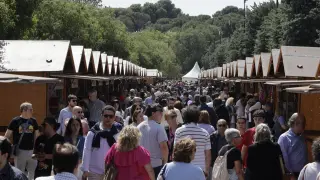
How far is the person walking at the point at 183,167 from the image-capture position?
6.83 m

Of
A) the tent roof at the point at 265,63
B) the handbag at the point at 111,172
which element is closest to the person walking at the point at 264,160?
the handbag at the point at 111,172

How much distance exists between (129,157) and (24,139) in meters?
4.03

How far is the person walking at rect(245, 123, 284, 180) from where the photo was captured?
8.73 m

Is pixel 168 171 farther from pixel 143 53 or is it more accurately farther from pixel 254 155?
pixel 143 53

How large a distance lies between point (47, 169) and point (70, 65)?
12933 millimetres

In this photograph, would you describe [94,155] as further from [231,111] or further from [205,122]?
[231,111]

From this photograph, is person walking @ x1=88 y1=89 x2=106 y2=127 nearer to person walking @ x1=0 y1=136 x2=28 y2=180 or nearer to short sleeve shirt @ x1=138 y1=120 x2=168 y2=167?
short sleeve shirt @ x1=138 y1=120 x2=168 y2=167

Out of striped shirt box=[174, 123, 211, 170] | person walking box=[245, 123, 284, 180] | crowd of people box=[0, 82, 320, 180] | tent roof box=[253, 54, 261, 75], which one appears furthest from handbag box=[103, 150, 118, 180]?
tent roof box=[253, 54, 261, 75]

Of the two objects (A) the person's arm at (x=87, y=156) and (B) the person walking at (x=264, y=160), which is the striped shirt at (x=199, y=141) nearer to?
(B) the person walking at (x=264, y=160)

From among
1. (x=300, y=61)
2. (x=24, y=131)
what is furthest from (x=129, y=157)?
(x=300, y=61)

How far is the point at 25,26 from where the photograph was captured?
28078 millimetres

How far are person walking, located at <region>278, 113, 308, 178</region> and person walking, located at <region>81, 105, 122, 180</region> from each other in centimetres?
281

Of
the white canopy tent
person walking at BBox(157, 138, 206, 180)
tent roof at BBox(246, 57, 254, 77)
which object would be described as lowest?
the white canopy tent

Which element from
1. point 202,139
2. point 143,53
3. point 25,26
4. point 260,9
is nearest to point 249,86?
point 25,26
